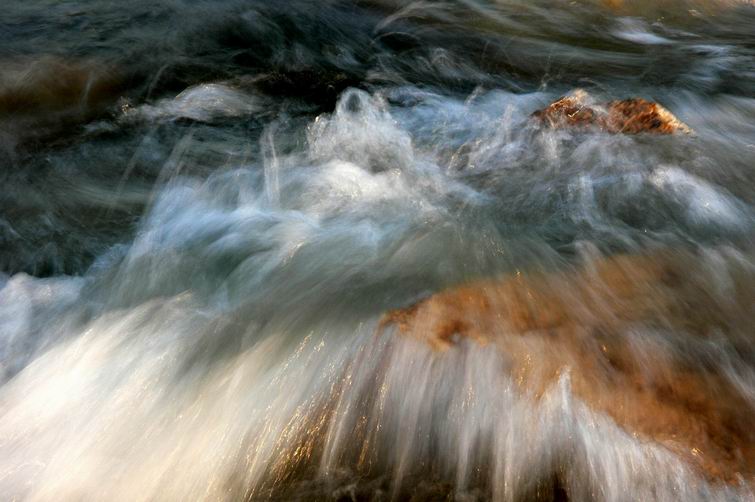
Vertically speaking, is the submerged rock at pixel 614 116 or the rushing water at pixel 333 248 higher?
the submerged rock at pixel 614 116

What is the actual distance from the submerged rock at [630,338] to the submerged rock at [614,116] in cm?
171

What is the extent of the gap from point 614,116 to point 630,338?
2.60 m

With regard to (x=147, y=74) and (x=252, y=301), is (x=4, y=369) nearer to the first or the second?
(x=252, y=301)

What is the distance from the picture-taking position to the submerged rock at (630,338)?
2.47 metres

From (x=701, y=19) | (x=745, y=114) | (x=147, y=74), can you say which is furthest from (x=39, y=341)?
(x=701, y=19)

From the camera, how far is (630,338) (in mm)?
2873

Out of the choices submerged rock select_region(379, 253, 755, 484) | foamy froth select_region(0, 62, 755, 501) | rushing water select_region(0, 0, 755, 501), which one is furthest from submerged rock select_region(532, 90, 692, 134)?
submerged rock select_region(379, 253, 755, 484)

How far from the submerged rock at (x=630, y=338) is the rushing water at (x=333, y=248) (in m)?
0.02

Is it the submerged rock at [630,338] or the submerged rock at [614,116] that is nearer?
the submerged rock at [630,338]

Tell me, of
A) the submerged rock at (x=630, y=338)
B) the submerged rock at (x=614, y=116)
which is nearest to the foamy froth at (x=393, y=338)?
the submerged rock at (x=630, y=338)

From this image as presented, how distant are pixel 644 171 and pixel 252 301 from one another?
9.60 feet

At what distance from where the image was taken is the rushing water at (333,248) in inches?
100

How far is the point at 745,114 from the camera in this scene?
5.74 meters

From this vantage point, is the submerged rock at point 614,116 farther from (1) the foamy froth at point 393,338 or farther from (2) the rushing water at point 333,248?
(1) the foamy froth at point 393,338
